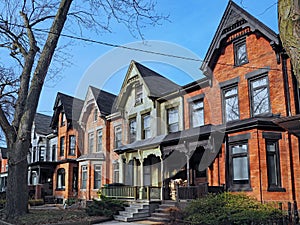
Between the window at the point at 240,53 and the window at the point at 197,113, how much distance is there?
300 centimetres

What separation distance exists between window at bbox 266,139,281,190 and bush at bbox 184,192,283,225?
153 centimetres

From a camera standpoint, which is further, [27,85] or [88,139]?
[88,139]

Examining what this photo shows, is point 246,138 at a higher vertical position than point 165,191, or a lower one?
higher

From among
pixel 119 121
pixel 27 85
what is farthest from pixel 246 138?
pixel 119 121

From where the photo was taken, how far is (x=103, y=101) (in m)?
29.5

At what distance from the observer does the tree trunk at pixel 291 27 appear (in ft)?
13.8

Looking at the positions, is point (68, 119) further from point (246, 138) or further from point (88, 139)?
point (246, 138)

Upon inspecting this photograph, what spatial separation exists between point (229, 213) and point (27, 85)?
990 centimetres

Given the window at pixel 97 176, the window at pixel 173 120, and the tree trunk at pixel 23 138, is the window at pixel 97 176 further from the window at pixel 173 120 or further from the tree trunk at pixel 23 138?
the tree trunk at pixel 23 138

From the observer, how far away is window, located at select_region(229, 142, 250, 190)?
14.2 m

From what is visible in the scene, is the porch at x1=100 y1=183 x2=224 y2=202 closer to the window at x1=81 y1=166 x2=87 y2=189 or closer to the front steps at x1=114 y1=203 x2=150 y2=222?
the front steps at x1=114 y1=203 x2=150 y2=222

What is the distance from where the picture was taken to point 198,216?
1108 centimetres

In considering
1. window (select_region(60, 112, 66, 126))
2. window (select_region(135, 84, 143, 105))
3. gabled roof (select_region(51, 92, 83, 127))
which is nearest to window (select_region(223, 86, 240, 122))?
window (select_region(135, 84, 143, 105))

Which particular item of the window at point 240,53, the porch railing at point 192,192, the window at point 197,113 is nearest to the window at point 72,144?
the window at point 197,113
